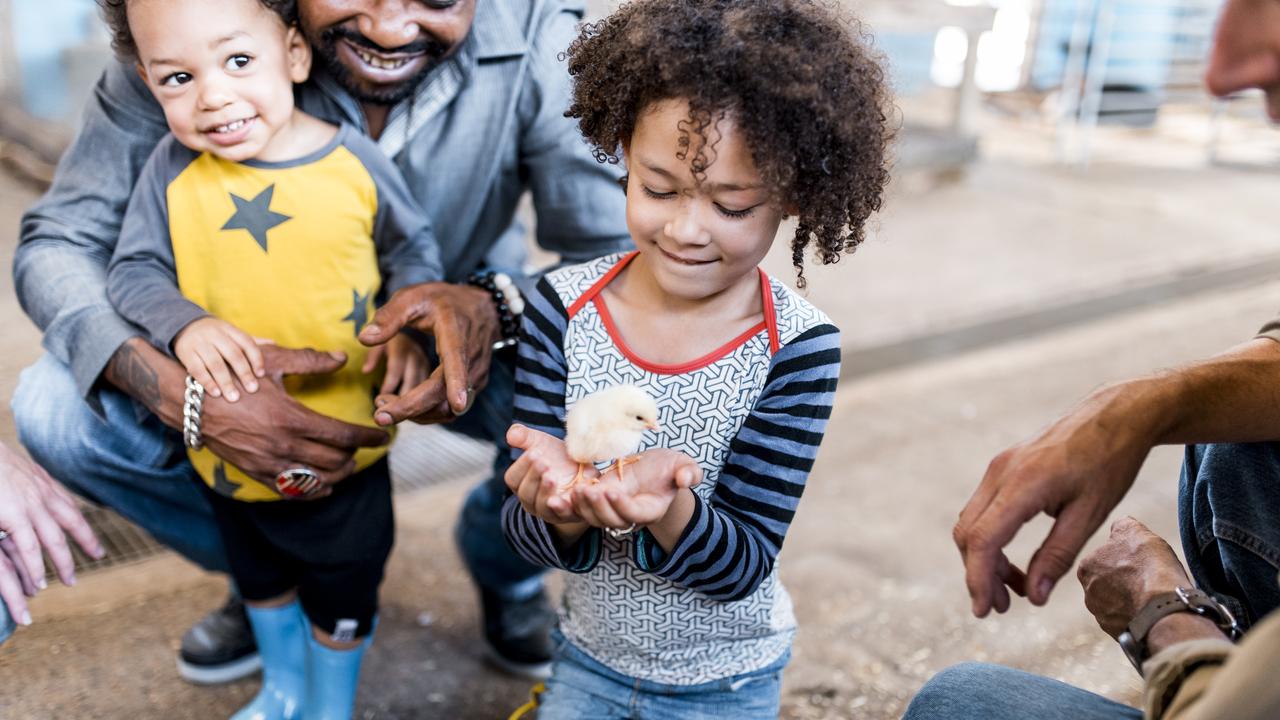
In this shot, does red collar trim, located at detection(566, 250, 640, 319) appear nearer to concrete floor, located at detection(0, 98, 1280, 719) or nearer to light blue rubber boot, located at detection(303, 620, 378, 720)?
concrete floor, located at detection(0, 98, 1280, 719)

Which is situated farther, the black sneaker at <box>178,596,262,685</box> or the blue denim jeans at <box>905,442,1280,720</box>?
the black sneaker at <box>178,596,262,685</box>

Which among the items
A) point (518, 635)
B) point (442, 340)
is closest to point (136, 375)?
point (442, 340)

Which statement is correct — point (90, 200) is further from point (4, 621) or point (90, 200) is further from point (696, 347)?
point (696, 347)

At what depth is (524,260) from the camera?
2.51m

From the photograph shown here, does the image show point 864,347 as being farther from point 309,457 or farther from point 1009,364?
point 309,457

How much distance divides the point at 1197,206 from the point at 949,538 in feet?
13.8

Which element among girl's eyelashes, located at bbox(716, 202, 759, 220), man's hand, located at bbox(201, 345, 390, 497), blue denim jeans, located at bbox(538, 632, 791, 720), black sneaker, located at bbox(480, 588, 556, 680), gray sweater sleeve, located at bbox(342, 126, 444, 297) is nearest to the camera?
girl's eyelashes, located at bbox(716, 202, 759, 220)

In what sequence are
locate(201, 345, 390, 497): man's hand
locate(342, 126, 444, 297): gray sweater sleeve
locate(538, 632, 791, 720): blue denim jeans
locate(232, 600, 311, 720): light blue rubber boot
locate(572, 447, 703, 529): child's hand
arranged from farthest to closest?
locate(232, 600, 311, 720): light blue rubber boot → locate(342, 126, 444, 297): gray sweater sleeve → locate(201, 345, 390, 497): man's hand → locate(538, 632, 791, 720): blue denim jeans → locate(572, 447, 703, 529): child's hand

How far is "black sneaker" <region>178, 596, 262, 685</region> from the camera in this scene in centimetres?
214

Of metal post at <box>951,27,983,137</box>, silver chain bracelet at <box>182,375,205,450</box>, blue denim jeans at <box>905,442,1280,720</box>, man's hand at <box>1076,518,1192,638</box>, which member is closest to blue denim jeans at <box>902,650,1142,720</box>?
blue denim jeans at <box>905,442,1280,720</box>

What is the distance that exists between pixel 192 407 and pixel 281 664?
1.70ft

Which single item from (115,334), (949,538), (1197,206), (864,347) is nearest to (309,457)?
(115,334)

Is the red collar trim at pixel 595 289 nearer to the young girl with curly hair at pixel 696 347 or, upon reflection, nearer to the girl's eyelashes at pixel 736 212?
the young girl with curly hair at pixel 696 347

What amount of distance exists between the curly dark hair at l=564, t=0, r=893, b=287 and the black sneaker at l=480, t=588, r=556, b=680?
1114 millimetres
